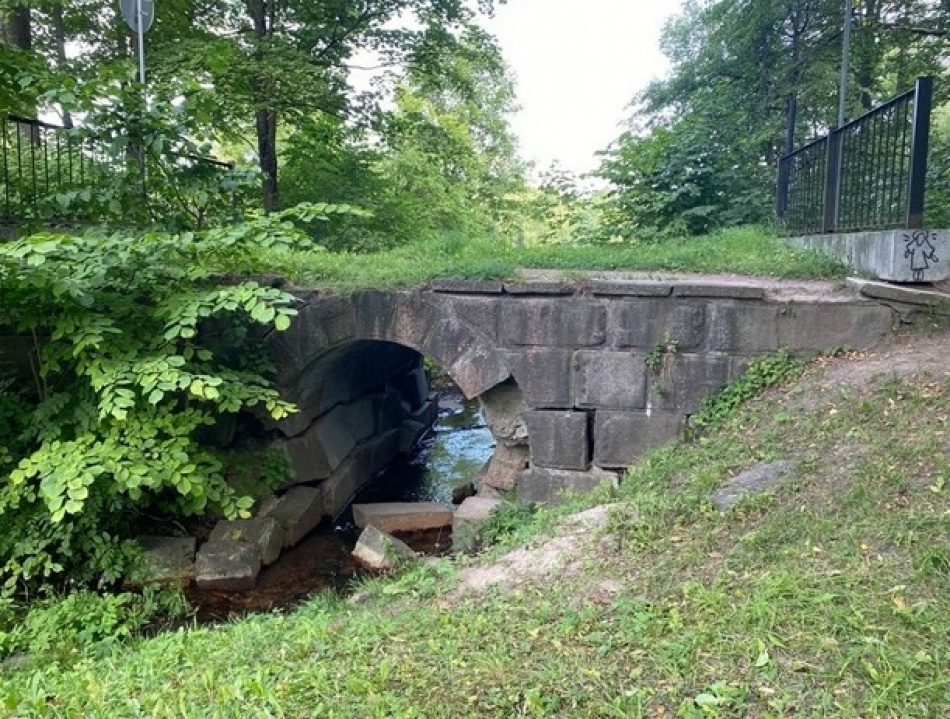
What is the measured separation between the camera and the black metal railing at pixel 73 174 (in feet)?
17.4

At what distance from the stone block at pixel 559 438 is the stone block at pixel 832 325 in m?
1.53

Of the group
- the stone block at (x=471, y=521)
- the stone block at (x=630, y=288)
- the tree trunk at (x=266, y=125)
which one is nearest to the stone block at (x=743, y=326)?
the stone block at (x=630, y=288)

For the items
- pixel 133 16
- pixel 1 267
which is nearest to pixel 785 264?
pixel 1 267

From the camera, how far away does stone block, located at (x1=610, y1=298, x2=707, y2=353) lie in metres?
5.06

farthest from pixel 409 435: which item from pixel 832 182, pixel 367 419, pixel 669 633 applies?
pixel 669 633

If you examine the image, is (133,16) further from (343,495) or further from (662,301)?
(662,301)

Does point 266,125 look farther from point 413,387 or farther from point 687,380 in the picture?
point 687,380

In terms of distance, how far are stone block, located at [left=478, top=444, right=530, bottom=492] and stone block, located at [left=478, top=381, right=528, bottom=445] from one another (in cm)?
10

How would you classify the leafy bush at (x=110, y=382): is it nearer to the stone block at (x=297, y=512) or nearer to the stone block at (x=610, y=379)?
the stone block at (x=297, y=512)

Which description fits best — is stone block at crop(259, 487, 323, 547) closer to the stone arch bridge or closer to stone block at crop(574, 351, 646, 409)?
the stone arch bridge

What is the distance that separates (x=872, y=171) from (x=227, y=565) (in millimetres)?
5610

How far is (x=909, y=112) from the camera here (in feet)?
15.6

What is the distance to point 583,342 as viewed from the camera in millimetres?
5242

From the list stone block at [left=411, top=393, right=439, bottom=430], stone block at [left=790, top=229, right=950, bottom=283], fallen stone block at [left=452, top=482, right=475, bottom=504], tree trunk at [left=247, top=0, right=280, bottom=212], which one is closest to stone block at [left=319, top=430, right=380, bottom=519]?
fallen stone block at [left=452, top=482, right=475, bottom=504]
